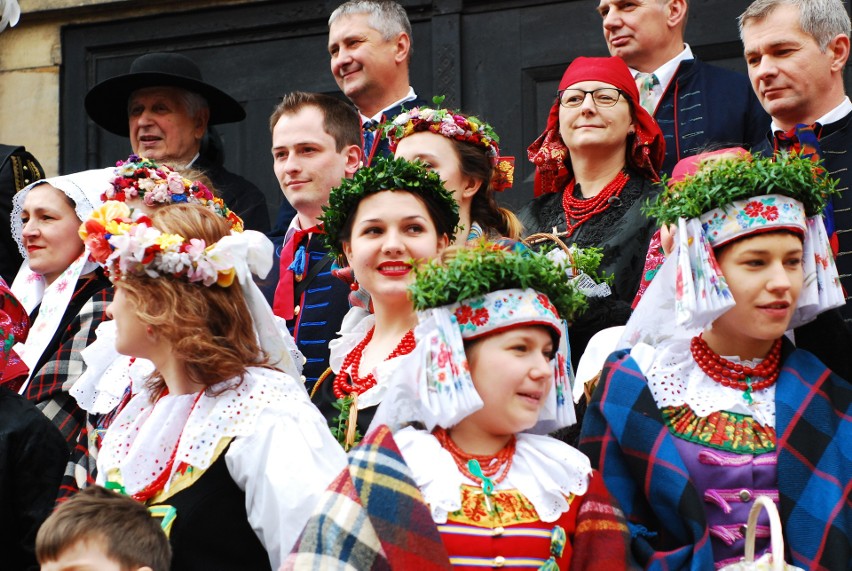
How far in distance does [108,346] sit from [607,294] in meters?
1.86

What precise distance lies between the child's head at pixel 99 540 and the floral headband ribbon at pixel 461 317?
0.78 meters

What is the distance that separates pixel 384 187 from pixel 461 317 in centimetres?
99

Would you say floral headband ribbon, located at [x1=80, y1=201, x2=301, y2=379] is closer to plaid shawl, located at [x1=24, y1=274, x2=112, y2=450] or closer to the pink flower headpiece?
the pink flower headpiece

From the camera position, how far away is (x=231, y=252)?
464 cm

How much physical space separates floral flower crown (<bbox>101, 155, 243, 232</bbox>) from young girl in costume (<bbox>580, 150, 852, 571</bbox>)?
1.92 metres

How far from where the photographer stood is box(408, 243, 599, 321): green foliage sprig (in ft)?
14.0

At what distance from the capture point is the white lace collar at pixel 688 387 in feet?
14.6

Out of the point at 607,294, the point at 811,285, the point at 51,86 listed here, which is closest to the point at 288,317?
the point at 607,294

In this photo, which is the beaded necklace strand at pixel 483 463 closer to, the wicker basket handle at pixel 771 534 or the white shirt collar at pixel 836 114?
the wicker basket handle at pixel 771 534

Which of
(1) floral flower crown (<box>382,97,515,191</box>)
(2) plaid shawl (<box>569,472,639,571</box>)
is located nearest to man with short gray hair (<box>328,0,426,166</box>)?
(1) floral flower crown (<box>382,97,515,191</box>)

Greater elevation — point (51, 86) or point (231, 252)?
point (51, 86)

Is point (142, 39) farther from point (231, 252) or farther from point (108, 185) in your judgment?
point (231, 252)

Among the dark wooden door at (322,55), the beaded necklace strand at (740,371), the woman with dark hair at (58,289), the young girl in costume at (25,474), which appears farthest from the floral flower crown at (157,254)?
the dark wooden door at (322,55)

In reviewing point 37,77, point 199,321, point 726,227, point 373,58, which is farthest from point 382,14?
point 37,77
